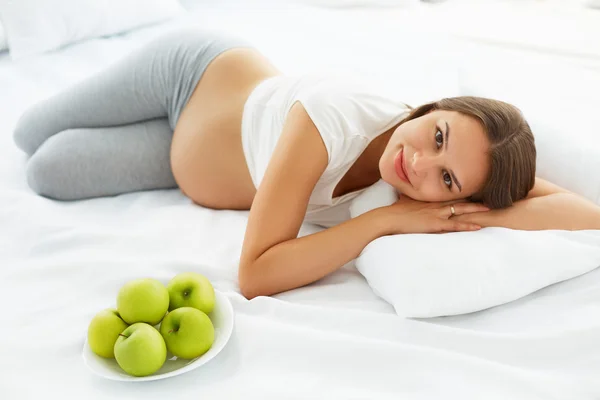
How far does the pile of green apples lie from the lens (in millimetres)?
938

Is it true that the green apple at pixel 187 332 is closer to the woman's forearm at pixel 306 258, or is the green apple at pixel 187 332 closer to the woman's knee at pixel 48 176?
the woman's forearm at pixel 306 258

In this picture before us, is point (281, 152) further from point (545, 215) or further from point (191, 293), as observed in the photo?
point (545, 215)

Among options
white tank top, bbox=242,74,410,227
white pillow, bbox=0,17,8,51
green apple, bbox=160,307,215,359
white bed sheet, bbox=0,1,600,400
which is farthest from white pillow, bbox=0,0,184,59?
green apple, bbox=160,307,215,359

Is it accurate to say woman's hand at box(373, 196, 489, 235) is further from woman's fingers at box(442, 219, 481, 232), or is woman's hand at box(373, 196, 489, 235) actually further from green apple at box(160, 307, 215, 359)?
green apple at box(160, 307, 215, 359)

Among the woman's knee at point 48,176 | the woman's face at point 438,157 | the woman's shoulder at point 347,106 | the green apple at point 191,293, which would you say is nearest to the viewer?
the green apple at point 191,293

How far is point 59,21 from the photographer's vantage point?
2.16 metres

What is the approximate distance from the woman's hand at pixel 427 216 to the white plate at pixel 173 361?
0.37 meters

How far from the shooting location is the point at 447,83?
1.97 metres

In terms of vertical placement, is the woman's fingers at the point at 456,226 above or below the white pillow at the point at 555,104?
below

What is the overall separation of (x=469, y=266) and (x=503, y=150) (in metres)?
0.23

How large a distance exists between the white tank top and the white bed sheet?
11 cm

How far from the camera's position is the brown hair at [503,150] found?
1182 mm

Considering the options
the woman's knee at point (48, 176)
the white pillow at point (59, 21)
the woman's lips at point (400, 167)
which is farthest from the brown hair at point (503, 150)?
the white pillow at point (59, 21)

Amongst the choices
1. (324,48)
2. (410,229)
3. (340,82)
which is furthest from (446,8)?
(410,229)
